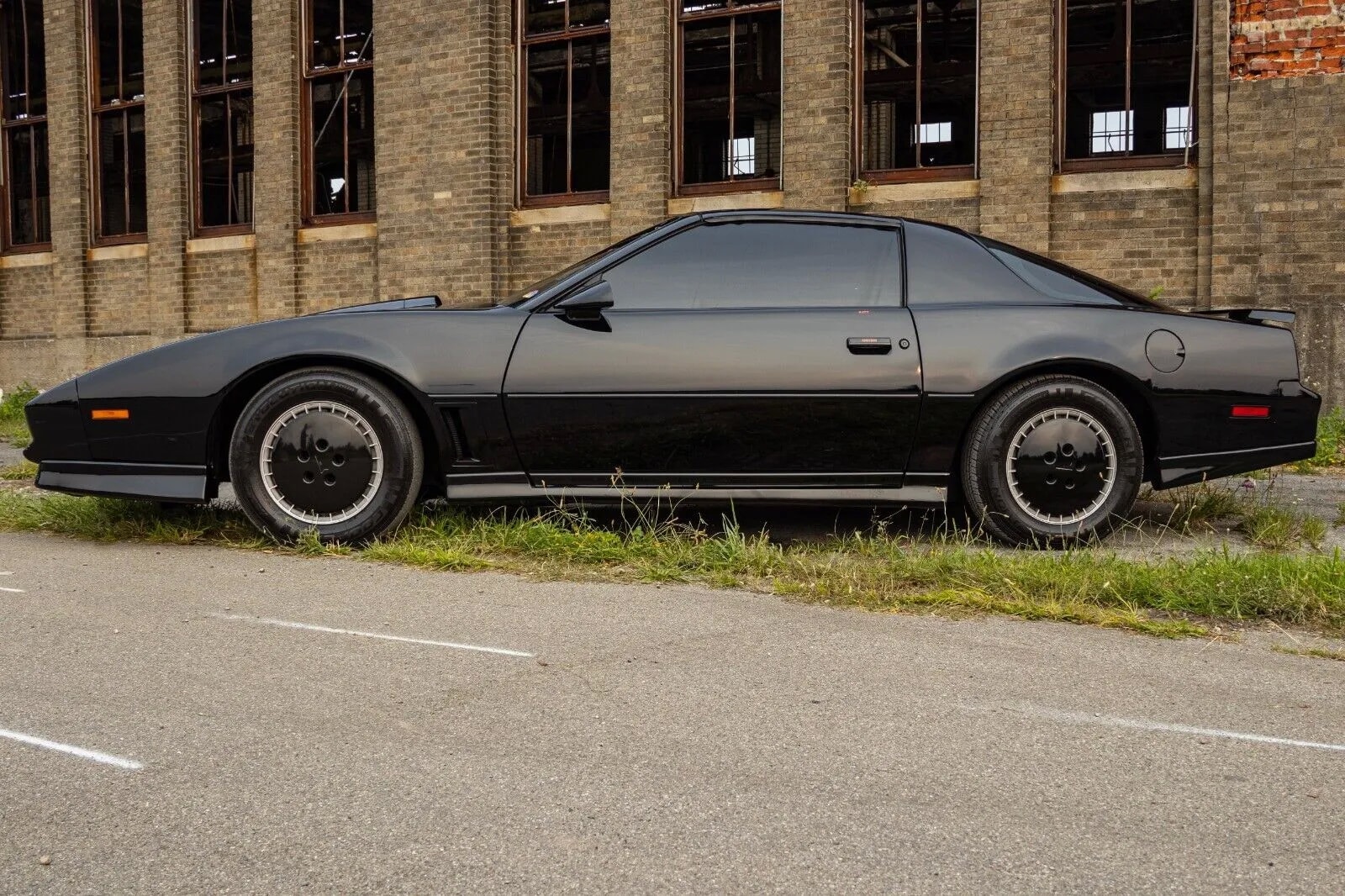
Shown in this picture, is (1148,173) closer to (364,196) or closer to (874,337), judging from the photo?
(874,337)

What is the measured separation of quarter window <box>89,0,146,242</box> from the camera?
1614 cm

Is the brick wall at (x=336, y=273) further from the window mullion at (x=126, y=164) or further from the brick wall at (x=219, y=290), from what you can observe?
the window mullion at (x=126, y=164)

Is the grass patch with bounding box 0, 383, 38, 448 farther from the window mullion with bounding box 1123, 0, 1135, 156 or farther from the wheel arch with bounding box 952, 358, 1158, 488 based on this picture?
the window mullion with bounding box 1123, 0, 1135, 156

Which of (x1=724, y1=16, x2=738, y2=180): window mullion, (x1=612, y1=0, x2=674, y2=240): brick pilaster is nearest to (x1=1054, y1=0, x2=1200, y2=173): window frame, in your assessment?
(x1=724, y1=16, x2=738, y2=180): window mullion

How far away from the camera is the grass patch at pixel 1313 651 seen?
12.2ft

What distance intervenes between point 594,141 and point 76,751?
1086cm

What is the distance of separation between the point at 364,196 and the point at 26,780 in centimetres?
1225

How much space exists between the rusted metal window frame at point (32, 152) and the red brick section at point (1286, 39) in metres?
14.4

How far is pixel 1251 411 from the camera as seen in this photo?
5.25 metres

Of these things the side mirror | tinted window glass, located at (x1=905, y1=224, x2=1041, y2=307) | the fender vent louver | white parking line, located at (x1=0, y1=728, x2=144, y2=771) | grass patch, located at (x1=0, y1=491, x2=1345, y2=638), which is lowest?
white parking line, located at (x1=0, y1=728, x2=144, y2=771)

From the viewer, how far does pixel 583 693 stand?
328 cm

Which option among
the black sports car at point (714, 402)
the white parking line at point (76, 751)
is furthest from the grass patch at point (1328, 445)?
the white parking line at point (76, 751)

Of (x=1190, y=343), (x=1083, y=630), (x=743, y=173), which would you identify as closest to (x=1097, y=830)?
(x=1083, y=630)

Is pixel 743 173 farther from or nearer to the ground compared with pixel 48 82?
nearer to the ground
